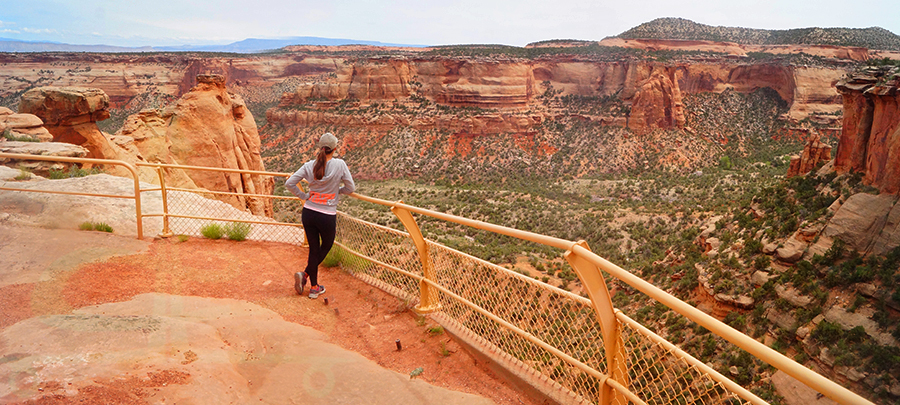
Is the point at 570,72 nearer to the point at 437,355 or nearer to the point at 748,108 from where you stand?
the point at 748,108

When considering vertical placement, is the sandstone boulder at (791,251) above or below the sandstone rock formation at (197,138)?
below

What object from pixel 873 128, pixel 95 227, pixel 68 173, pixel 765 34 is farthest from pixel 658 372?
pixel 765 34

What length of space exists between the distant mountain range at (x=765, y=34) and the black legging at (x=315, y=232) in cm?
8278

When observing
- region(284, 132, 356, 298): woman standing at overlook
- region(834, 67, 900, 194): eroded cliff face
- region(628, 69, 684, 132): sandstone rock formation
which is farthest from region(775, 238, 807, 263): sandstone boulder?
region(628, 69, 684, 132): sandstone rock formation

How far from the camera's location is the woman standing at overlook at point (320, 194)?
6.39m

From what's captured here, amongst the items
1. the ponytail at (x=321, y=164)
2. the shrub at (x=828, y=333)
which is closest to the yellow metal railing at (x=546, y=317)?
the ponytail at (x=321, y=164)

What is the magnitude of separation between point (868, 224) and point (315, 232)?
40.6ft

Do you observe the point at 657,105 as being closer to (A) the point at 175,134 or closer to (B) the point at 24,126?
(A) the point at 175,134

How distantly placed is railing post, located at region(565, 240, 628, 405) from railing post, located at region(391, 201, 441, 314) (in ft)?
8.48

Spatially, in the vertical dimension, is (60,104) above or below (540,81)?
below

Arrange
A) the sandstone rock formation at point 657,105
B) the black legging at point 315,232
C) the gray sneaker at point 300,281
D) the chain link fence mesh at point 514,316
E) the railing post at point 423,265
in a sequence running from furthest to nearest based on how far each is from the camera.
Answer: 1. the sandstone rock formation at point 657,105
2. the gray sneaker at point 300,281
3. the black legging at point 315,232
4. the railing post at point 423,265
5. the chain link fence mesh at point 514,316

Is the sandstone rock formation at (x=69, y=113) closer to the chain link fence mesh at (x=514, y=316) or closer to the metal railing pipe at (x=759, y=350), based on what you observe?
the chain link fence mesh at (x=514, y=316)

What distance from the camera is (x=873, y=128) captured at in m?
13.4

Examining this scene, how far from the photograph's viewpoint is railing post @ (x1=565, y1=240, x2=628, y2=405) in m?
3.41
